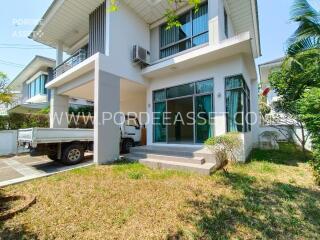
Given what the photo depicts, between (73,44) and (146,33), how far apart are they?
5202mm

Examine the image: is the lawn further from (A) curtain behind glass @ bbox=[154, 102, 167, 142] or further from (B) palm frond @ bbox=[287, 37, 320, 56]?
(B) palm frond @ bbox=[287, 37, 320, 56]

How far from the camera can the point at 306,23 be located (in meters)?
5.77

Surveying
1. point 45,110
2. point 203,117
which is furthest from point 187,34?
point 45,110

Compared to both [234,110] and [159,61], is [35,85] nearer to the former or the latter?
[159,61]

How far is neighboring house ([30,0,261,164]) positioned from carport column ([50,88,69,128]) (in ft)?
0.19

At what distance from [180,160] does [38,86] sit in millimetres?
Result: 16612

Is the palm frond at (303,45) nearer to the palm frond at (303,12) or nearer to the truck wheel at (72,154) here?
the palm frond at (303,12)

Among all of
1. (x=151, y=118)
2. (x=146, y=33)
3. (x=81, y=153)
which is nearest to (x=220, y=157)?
(x=151, y=118)

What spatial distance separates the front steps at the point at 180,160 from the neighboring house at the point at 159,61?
123 centimetres

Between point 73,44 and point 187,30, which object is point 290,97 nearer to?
point 187,30

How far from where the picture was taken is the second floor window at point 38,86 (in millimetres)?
16531

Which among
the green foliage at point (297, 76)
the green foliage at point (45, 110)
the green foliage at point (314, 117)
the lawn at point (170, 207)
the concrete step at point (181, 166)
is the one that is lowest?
the lawn at point (170, 207)

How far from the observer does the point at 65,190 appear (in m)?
4.48

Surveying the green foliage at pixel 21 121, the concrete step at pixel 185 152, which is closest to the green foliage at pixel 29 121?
the green foliage at pixel 21 121
